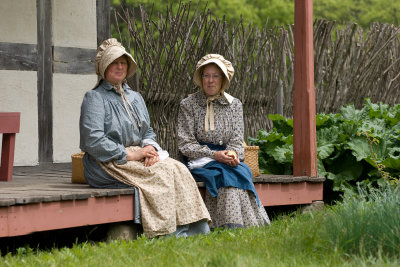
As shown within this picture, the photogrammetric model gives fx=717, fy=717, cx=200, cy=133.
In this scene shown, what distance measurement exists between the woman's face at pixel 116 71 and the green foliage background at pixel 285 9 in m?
15.7

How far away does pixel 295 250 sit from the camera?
4.65 m

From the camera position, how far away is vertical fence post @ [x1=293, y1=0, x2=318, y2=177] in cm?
746

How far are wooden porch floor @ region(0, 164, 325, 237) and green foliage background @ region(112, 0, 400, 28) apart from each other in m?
14.8

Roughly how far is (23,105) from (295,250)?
438 cm

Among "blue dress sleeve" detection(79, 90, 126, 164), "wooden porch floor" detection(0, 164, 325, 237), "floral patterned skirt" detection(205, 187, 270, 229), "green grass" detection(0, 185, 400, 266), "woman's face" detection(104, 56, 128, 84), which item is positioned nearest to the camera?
"green grass" detection(0, 185, 400, 266)

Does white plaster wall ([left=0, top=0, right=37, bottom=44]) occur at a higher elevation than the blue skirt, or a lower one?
higher

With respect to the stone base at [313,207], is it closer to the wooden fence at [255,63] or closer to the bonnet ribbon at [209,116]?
the wooden fence at [255,63]

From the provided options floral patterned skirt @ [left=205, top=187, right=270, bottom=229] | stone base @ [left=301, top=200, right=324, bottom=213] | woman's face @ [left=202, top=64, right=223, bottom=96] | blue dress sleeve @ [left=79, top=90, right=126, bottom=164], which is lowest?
stone base @ [left=301, top=200, right=324, bottom=213]

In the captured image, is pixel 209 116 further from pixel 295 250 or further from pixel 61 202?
pixel 295 250

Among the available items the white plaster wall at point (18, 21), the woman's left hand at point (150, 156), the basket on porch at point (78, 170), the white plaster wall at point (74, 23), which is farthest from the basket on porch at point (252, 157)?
the white plaster wall at point (18, 21)

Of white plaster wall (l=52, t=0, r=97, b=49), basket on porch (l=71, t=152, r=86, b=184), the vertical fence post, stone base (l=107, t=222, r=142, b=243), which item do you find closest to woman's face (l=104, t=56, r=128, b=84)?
basket on porch (l=71, t=152, r=86, b=184)

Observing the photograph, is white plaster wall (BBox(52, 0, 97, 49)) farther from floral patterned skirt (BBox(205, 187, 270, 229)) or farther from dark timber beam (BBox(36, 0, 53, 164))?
floral patterned skirt (BBox(205, 187, 270, 229))

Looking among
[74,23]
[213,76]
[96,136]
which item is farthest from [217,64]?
[74,23]

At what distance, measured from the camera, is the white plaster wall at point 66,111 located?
8.31m
